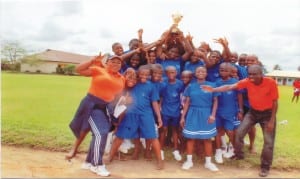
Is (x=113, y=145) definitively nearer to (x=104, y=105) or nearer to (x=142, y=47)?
(x=104, y=105)

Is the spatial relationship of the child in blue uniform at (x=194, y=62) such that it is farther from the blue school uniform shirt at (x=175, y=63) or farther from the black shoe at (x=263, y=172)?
the black shoe at (x=263, y=172)

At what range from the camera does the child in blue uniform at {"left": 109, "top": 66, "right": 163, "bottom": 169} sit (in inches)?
232

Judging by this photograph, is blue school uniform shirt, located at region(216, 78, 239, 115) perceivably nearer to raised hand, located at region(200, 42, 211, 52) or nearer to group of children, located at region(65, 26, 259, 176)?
group of children, located at region(65, 26, 259, 176)

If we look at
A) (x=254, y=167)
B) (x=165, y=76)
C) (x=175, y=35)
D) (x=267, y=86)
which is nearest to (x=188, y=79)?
(x=165, y=76)

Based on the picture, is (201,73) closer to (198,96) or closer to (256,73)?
(198,96)

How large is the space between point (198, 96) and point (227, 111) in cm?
70

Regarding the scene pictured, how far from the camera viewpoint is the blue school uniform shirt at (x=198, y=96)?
592 centimetres

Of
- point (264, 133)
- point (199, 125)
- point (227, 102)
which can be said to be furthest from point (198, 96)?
point (264, 133)

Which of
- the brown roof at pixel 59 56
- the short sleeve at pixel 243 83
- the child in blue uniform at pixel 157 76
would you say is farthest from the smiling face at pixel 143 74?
the brown roof at pixel 59 56

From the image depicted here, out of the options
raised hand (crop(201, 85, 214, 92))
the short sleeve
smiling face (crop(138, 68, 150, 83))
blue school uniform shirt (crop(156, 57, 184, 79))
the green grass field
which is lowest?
the green grass field

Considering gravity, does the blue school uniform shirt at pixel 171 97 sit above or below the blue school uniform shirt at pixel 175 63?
below

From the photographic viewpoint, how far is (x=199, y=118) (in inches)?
232

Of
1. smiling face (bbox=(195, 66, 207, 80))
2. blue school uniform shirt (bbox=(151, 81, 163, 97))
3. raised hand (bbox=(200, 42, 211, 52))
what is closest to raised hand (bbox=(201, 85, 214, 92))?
smiling face (bbox=(195, 66, 207, 80))

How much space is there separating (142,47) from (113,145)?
5.41 ft
